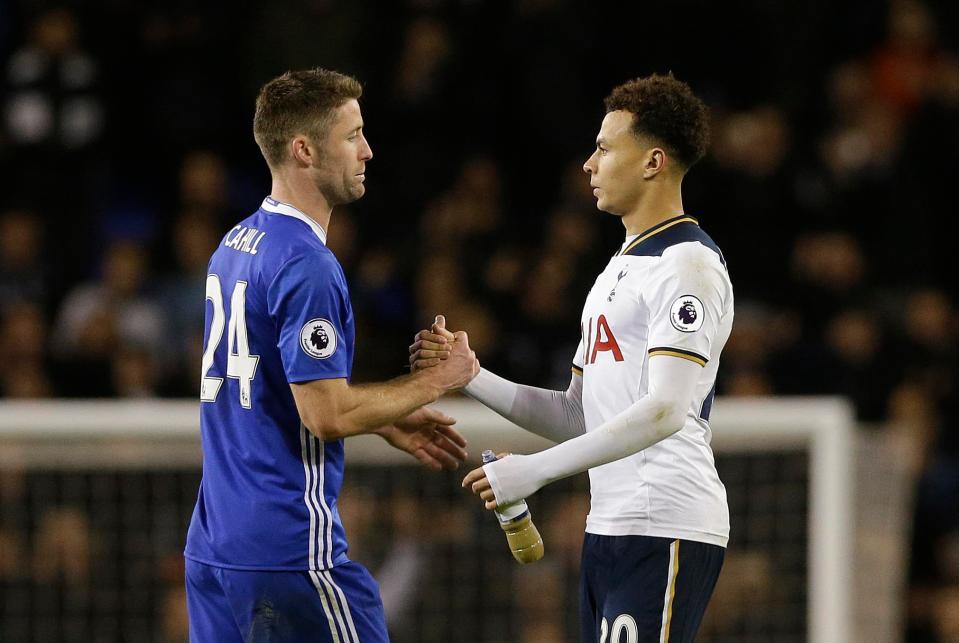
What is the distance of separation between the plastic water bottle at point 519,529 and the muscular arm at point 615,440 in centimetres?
4

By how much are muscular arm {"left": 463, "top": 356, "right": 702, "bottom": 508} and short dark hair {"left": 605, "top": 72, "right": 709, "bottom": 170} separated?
629mm

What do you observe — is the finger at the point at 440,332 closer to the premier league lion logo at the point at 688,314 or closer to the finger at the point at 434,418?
the finger at the point at 434,418

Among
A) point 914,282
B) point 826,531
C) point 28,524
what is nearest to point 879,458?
point 826,531

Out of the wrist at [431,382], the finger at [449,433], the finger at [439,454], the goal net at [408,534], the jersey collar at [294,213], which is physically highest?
the jersey collar at [294,213]

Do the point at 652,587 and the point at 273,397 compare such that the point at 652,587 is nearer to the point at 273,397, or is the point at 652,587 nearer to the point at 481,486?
the point at 481,486

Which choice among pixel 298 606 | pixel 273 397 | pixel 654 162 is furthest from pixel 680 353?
pixel 298 606

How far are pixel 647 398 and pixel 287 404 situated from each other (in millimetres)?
932

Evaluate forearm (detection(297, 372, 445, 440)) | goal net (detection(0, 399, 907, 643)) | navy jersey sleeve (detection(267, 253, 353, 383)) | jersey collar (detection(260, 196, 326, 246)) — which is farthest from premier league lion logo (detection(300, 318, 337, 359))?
goal net (detection(0, 399, 907, 643))

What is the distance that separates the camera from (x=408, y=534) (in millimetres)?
6836

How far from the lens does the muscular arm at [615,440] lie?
3.90 m

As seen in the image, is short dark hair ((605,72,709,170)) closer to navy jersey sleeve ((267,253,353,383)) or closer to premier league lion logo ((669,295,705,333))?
premier league lion logo ((669,295,705,333))

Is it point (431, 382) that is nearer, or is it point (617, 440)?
A: point (617, 440)

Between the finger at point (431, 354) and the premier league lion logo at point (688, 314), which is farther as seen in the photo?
the finger at point (431, 354)

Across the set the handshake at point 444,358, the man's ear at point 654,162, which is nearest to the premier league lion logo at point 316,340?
the handshake at point 444,358
